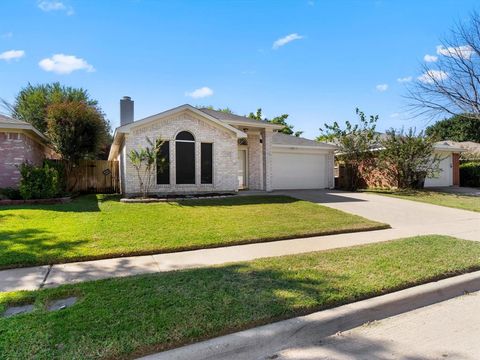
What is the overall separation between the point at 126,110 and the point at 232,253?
1517 cm

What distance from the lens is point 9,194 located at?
11570 mm

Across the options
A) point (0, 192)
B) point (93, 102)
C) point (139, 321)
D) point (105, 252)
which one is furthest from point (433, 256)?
point (93, 102)

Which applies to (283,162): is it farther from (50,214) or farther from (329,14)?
(50,214)

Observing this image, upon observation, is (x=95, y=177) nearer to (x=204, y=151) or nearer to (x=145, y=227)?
(x=204, y=151)

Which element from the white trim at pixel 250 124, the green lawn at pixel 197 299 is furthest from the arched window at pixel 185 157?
the green lawn at pixel 197 299

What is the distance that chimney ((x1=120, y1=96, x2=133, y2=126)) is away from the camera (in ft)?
61.8

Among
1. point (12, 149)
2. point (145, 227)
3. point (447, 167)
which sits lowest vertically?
point (145, 227)

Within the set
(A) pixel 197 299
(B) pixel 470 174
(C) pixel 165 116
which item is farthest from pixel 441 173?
(A) pixel 197 299

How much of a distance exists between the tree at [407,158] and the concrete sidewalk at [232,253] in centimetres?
785

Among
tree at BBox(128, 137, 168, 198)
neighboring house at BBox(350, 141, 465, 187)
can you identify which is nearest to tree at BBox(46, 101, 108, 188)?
tree at BBox(128, 137, 168, 198)

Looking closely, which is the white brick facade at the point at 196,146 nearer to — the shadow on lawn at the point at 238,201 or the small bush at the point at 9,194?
the shadow on lawn at the point at 238,201

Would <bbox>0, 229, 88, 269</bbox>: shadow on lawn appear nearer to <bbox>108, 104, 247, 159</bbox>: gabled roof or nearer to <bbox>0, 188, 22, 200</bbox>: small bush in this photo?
<bbox>0, 188, 22, 200</bbox>: small bush

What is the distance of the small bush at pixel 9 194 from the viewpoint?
11539 mm

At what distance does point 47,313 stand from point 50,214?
6734 millimetres
